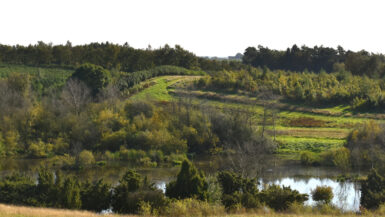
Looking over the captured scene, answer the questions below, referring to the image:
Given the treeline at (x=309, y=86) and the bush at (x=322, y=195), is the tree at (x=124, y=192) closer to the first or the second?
the bush at (x=322, y=195)

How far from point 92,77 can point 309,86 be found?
3234 cm

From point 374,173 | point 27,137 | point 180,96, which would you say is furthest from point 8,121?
point 374,173

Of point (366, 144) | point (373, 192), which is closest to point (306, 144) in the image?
point (366, 144)

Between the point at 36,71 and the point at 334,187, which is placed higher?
the point at 36,71

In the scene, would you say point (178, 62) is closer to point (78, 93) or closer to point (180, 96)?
point (180, 96)

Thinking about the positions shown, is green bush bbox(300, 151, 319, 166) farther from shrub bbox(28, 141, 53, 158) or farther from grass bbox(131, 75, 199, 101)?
shrub bbox(28, 141, 53, 158)

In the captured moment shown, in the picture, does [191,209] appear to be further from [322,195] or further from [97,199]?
[322,195]

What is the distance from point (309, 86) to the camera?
73.8m

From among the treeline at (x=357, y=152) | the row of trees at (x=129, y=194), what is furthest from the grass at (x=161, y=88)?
the row of trees at (x=129, y=194)

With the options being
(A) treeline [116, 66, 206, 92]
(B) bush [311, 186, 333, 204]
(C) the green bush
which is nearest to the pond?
(C) the green bush

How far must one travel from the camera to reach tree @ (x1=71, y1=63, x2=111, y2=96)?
70188 mm

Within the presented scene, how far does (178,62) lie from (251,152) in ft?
192

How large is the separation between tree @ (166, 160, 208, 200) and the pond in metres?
10.7

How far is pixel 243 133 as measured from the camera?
54.7m
